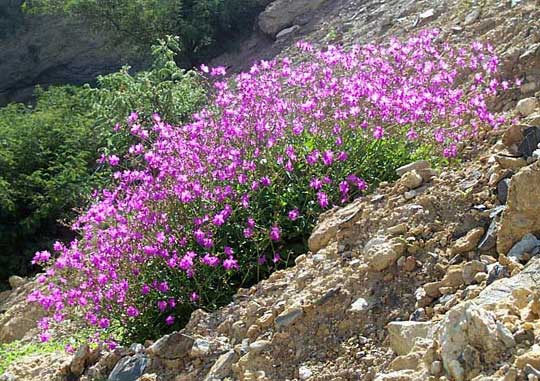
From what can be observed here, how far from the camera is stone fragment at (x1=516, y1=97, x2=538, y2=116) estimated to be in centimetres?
521

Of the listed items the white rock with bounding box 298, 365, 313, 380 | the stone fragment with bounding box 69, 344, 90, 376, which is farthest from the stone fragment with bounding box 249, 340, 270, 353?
the stone fragment with bounding box 69, 344, 90, 376

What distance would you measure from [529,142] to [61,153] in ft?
23.2

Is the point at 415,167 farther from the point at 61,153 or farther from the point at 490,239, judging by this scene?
the point at 61,153

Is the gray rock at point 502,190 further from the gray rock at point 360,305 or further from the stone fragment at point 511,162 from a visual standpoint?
the gray rock at point 360,305

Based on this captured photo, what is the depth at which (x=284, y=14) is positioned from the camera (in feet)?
39.9

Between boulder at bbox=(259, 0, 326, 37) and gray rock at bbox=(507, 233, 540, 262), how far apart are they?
9395 mm

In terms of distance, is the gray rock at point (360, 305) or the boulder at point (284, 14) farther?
the boulder at point (284, 14)

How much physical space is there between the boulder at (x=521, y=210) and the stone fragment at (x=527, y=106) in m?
2.23

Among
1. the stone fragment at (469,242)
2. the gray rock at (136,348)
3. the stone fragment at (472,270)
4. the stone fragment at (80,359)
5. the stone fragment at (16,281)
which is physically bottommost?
the stone fragment at (16,281)

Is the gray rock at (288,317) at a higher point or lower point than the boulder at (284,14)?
higher

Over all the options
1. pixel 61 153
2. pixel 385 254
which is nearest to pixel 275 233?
pixel 385 254

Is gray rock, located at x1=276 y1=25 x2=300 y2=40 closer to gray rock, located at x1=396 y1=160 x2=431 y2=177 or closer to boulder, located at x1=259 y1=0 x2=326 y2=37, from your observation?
boulder, located at x1=259 y1=0 x2=326 y2=37

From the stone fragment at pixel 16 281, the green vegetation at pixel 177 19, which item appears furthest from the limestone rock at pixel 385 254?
the green vegetation at pixel 177 19

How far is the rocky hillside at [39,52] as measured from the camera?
16.8 metres
